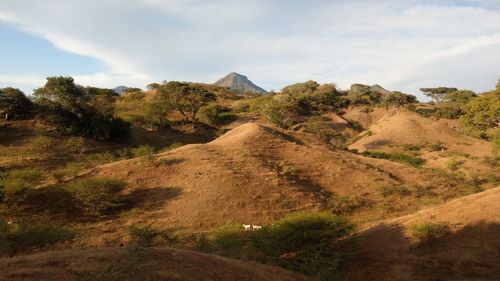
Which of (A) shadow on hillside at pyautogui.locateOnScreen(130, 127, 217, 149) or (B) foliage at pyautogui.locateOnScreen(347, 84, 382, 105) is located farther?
(B) foliage at pyautogui.locateOnScreen(347, 84, 382, 105)

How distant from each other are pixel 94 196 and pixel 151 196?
2.97 meters

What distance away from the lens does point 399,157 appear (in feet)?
125

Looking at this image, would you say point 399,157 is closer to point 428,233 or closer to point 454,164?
point 454,164

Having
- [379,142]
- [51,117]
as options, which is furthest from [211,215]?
[379,142]

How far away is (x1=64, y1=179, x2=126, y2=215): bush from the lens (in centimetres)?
2034

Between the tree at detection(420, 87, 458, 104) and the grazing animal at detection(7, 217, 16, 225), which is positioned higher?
the tree at detection(420, 87, 458, 104)

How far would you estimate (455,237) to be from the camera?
1477cm

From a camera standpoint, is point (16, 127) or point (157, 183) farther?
point (16, 127)

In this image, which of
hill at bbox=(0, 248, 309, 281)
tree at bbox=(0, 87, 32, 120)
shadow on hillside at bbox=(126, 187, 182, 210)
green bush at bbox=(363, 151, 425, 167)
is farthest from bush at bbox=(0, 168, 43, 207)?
green bush at bbox=(363, 151, 425, 167)

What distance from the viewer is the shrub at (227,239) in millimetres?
14977

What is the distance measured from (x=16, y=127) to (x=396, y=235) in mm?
31794

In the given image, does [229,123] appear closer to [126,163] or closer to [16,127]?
[16,127]

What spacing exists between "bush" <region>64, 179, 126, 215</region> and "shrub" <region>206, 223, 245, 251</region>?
6785mm

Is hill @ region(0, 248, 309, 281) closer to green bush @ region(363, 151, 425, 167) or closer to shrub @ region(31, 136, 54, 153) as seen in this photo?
shrub @ region(31, 136, 54, 153)
